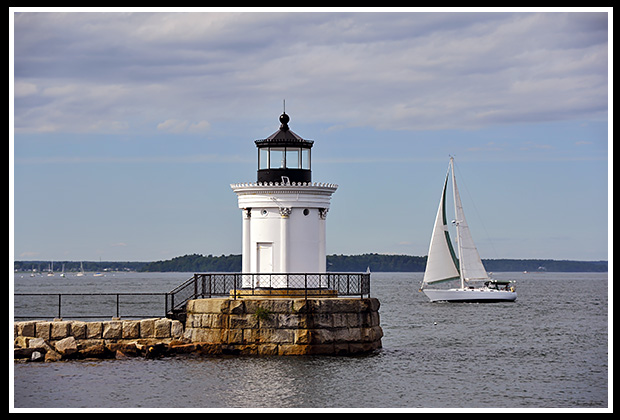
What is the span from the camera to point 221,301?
2438 cm

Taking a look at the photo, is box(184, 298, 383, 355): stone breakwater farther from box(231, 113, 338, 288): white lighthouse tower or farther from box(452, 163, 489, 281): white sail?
box(452, 163, 489, 281): white sail

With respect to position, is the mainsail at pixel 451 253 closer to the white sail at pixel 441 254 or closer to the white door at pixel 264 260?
the white sail at pixel 441 254

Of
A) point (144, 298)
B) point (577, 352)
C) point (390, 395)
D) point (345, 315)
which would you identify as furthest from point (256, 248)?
point (144, 298)

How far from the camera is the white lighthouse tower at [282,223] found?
25609mm

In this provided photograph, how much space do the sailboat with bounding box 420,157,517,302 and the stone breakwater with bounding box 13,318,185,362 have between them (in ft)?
147

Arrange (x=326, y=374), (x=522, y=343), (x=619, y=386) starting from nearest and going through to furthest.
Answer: (x=619, y=386) → (x=326, y=374) → (x=522, y=343)

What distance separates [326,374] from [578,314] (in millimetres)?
38578

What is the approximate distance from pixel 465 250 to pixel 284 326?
156 feet

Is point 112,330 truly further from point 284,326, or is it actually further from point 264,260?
point 284,326

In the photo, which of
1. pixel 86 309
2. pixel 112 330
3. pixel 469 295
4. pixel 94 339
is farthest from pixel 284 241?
pixel 469 295

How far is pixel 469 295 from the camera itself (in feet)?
228

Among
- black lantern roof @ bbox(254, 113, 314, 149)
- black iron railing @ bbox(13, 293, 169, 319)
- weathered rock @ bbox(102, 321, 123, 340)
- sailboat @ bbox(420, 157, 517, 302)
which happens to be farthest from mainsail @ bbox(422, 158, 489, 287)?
weathered rock @ bbox(102, 321, 123, 340)

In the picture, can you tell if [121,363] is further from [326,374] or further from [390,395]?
[390,395]

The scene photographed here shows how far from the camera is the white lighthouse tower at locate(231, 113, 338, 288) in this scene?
2561 cm
